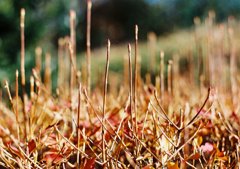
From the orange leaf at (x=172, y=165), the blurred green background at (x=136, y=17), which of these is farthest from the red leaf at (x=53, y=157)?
the blurred green background at (x=136, y=17)

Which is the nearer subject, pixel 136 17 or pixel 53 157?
pixel 53 157

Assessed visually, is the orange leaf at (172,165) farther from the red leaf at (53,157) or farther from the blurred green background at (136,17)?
the blurred green background at (136,17)

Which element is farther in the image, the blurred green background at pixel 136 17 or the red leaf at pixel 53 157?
the blurred green background at pixel 136 17

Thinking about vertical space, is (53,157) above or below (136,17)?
below

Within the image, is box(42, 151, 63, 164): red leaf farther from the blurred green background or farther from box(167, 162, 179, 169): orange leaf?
the blurred green background

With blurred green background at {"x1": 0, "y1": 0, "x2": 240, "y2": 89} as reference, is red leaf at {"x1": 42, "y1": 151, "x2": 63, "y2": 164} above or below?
below

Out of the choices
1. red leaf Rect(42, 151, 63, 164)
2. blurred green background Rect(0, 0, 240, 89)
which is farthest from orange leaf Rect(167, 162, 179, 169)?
blurred green background Rect(0, 0, 240, 89)

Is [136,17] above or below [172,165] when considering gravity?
above

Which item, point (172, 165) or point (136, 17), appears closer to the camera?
point (172, 165)

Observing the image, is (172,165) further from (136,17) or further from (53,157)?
(136,17)

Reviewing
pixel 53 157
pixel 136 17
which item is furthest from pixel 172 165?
pixel 136 17

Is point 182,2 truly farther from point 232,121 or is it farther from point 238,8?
point 232,121
